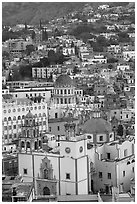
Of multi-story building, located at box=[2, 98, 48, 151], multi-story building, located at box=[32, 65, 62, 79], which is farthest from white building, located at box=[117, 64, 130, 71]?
multi-story building, located at box=[2, 98, 48, 151]

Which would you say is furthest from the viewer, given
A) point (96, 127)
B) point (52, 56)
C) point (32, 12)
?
point (32, 12)

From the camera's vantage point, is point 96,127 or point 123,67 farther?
point 123,67

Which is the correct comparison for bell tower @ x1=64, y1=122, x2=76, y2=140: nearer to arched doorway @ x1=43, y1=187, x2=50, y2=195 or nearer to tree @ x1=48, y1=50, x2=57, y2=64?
arched doorway @ x1=43, y1=187, x2=50, y2=195

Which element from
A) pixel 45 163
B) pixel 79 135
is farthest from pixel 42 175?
pixel 79 135

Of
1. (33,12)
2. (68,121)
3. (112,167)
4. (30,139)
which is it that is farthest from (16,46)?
(112,167)

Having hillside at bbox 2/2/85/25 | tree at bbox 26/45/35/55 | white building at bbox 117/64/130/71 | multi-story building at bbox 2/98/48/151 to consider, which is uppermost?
hillside at bbox 2/2/85/25

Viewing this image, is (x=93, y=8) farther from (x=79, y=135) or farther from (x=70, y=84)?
(x=79, y=135)

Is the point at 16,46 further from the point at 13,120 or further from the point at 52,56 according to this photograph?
the point at 13,120

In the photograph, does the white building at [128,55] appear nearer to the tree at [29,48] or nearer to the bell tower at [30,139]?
the tree at [29,48]

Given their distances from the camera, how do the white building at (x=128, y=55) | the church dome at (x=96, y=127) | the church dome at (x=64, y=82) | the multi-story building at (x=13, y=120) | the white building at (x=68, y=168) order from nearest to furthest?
the white building at (x=68, y=168) → the church dome at (x=96, y=127) → the multi-story building at (x=13, y=120) → the church dome at (x=64, y=82) → the white building at (x=128, y=55)

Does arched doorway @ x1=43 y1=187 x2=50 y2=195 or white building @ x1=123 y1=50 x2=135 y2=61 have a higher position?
white building @ x1=123 y1=50 x2=135 y2=61

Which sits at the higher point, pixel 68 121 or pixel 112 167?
pixel 68 121

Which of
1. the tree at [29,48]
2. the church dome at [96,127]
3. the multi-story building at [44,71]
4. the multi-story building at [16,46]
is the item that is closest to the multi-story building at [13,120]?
the church dome at [96,127]
